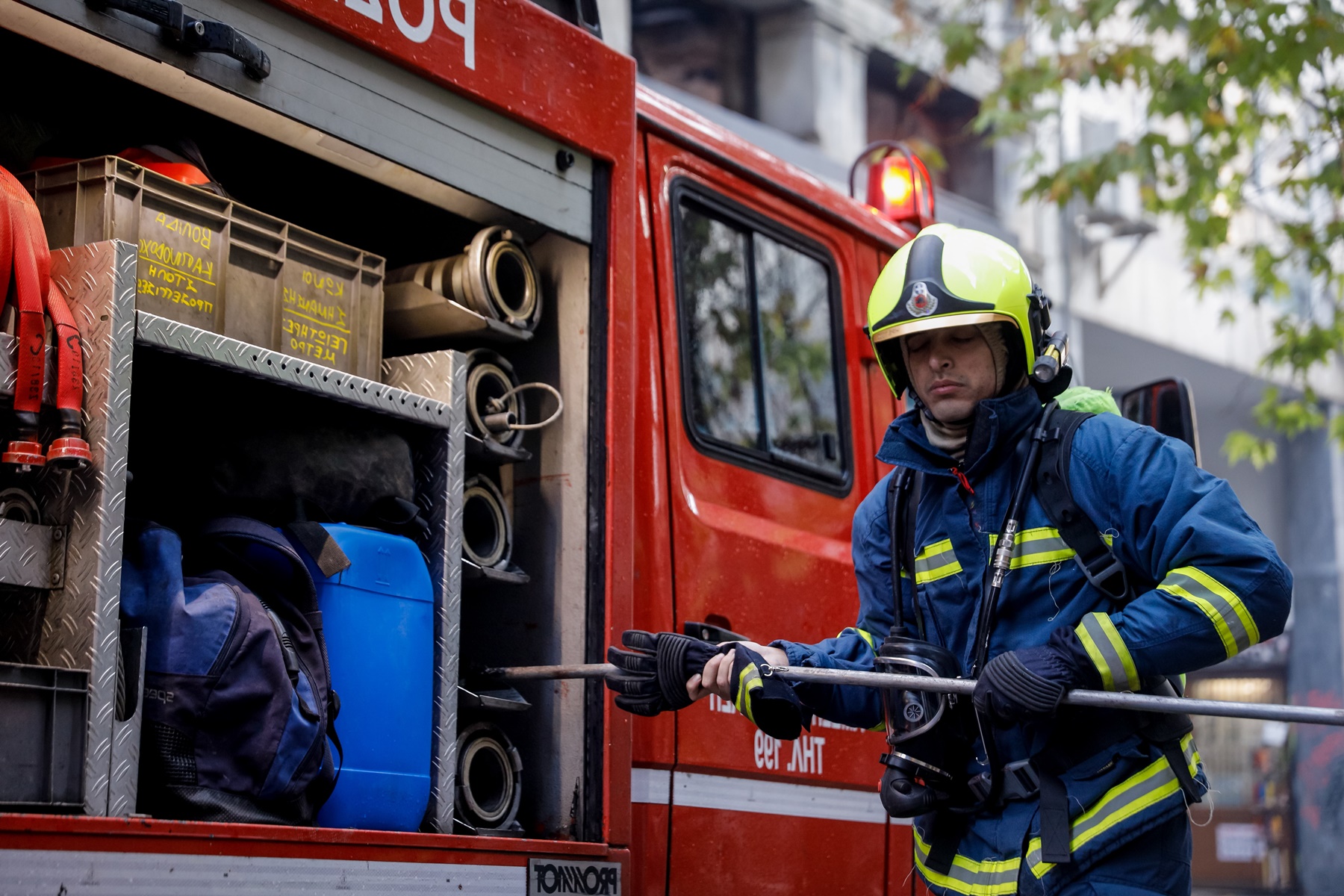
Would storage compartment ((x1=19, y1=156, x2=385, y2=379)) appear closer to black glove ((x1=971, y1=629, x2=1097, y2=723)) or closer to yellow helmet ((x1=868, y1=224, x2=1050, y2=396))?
yellow helmet ((x1=868, y1=224, x2=1050, y2=396))

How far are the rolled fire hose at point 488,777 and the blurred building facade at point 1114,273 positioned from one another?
7.62 metres

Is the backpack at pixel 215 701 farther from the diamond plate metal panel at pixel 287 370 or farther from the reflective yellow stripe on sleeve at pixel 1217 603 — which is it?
the reflective yellow stripe on sleeve at pixel 1217 603

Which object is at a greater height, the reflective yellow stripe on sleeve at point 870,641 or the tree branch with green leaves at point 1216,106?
the tree branch with green leaves at point 1216,106

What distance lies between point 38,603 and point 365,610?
673 millimetres

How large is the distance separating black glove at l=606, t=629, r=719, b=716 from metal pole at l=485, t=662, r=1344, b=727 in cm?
17

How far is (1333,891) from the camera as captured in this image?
563 inches

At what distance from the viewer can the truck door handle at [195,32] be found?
2596 millimetres

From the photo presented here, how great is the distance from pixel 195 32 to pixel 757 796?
222cm

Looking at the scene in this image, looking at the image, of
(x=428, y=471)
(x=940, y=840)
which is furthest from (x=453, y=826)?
(x=940, y=840)

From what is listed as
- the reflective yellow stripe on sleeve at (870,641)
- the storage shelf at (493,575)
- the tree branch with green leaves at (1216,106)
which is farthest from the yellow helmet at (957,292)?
the tree branch with green leaves at (1216,106)

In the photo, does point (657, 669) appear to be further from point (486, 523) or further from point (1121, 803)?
point (1121, 803)

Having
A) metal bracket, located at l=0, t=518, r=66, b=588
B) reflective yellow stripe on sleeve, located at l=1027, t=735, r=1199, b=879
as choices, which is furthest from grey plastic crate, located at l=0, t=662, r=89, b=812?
reflective yellow stripe on sleeve, located at l=1027, t=735, r=1199, b=879

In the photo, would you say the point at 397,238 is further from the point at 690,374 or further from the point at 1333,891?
the point at 1333,891

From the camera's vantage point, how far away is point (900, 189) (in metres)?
5.55
